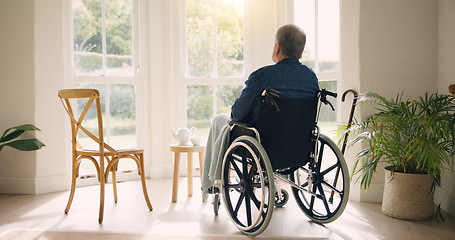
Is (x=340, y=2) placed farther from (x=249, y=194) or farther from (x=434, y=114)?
(x=249, y=194)

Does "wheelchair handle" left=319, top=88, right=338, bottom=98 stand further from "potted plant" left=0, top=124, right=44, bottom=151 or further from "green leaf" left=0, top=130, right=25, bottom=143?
"green leaf" left=0, top=130, right=25, bottom=143

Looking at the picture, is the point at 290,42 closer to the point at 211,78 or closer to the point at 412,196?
the point at 412,196

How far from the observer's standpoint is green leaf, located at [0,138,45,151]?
3164mm

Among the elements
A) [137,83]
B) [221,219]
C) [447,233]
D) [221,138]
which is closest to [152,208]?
[221,219]

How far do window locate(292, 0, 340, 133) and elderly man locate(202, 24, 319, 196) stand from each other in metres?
1.20

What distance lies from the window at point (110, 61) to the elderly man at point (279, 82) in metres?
1.66

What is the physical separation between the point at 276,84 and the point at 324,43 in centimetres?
147

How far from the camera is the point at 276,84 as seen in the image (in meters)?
2.22

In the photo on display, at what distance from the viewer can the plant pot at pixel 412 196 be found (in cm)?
258

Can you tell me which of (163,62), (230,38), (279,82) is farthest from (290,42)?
(163,62)

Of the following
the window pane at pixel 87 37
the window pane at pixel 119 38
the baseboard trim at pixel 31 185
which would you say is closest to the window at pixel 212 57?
the window pane at pixel 119 38

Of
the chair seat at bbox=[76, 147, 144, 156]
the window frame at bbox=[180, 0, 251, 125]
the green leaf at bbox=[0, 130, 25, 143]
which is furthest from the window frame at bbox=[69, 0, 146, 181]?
the chair seat at bbox=[76, 147, 144, 156]

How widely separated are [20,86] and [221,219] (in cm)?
205

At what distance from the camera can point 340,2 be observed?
3180 millimetres
